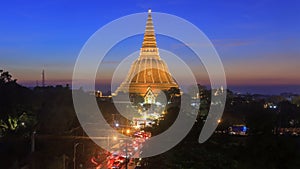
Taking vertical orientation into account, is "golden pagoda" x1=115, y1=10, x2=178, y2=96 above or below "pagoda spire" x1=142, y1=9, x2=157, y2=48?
below

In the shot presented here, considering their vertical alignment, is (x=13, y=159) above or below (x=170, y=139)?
below

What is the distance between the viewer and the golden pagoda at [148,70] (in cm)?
4806

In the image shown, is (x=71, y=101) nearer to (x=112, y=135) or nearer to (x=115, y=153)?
(x=112, y=135)

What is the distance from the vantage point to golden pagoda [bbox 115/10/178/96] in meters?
48.1

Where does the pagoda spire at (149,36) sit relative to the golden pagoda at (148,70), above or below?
above

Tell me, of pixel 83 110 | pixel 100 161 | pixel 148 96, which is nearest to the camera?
pixel 100 161

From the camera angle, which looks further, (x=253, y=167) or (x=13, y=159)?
(x=13, y=159)

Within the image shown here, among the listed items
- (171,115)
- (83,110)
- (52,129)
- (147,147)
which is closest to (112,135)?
(83,110)

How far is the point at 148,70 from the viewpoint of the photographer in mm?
48344

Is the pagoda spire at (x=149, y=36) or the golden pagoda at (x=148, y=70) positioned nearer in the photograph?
the golden pagoda at (x=148, y=70)

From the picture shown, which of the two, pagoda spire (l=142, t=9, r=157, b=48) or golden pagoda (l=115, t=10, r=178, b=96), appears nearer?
golden pagoda (l=115, t=10, r=178, b=96)

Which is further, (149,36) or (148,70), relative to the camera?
(149,36)

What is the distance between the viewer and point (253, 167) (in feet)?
31.8

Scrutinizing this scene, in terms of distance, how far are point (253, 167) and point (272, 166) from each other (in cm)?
45
